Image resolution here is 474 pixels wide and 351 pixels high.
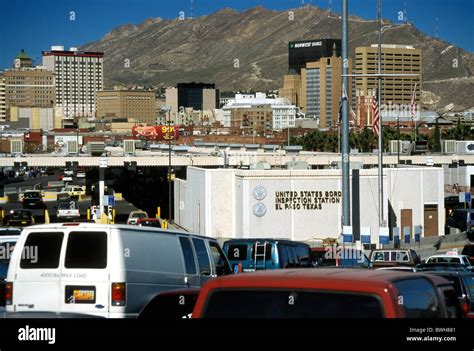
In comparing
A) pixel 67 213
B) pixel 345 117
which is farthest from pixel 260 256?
pixel 67 213

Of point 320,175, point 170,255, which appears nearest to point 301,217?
point 320,175

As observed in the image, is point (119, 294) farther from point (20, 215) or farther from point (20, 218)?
point (20, 215)

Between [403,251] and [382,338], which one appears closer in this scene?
[382,338]

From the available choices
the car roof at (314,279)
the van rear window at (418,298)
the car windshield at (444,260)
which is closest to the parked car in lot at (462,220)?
the car windshield at (444,260)

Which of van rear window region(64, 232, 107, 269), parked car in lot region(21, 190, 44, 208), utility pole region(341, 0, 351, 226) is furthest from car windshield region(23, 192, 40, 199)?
van rear window region(64, 232, 107, 269)

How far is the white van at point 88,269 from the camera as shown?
9.59 metres

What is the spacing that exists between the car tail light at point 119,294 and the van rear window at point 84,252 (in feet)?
0.72

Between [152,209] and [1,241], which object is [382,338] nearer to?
[1,241]

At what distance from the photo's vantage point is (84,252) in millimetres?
10469

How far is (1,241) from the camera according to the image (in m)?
20.5

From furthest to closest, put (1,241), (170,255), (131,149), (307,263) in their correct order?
(131,149), (307,263), (1,241), (170,255)

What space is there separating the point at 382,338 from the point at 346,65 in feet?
67.7

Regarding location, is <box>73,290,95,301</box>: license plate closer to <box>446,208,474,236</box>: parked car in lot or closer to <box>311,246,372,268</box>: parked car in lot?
<box>311,246,372,268</box>: parked car in lot

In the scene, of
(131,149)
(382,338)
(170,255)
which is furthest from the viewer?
(131,149)
